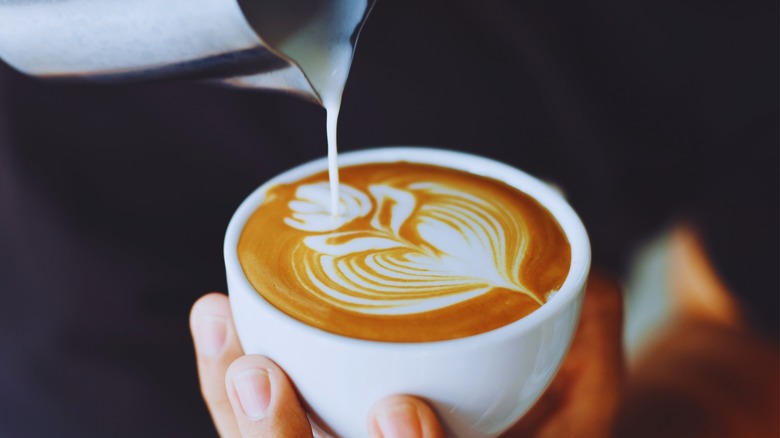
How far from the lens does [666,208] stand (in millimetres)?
1660

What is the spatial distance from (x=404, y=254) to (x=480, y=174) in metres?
0.23

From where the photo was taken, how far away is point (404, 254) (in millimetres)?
736

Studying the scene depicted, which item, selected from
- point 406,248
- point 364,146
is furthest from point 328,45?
point 364,146

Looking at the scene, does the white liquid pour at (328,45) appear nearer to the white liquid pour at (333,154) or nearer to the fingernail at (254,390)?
the white liquid pour at (333,154)

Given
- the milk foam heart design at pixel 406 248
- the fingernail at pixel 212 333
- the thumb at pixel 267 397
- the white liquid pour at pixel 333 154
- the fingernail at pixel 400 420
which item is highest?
the white liquid pour at pixel 333 154

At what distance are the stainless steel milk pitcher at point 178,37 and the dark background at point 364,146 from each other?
0.42m

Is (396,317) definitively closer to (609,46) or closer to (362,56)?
(362,56)

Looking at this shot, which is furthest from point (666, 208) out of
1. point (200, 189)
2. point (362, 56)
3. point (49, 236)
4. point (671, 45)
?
point (49, 236)

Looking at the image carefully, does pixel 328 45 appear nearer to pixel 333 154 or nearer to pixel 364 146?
pixel 333 154

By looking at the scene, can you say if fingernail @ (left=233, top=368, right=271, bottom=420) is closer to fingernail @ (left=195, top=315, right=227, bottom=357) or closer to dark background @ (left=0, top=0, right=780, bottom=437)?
fingernail @ (left=195, top=315, right=227, bottom=357)

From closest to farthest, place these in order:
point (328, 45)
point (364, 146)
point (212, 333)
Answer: point (328, 45)
point (212, 333)
point (364, 146)

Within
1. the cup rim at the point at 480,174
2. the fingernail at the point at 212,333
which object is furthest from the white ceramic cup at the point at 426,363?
the fingernail at the point at 212,333

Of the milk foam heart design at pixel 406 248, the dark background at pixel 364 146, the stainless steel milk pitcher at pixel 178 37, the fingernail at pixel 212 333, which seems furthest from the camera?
the dark background at pixel 364 146

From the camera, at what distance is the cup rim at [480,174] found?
1.90 feet
